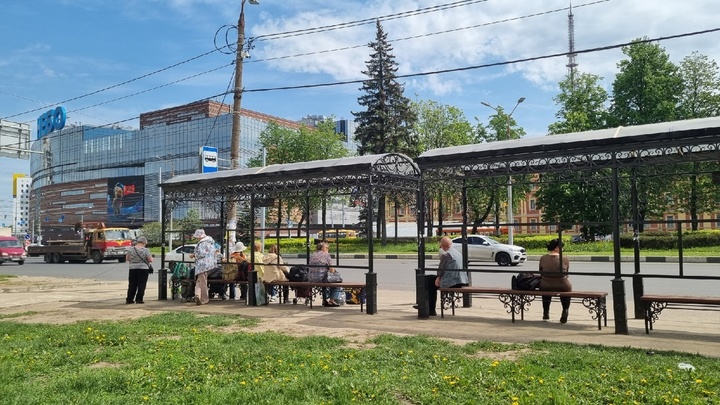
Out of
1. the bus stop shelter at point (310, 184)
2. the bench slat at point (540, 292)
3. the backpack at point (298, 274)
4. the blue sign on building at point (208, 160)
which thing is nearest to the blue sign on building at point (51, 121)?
the blue sign on building at point (208, 160)

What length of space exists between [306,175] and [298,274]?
7.92 feet

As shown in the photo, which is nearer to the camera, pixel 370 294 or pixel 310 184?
pixel 370 294

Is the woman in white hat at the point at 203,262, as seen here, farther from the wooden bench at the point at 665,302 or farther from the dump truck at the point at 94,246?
the dump truck at the point at 94,246

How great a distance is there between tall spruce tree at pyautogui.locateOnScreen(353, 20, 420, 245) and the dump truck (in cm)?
1853

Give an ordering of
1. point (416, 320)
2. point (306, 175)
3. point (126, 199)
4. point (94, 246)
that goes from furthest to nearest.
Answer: point (126, 199), point (94, 246), point (306, 175), point (416, 320)

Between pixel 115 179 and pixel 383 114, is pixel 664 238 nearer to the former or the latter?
pixel 383 114

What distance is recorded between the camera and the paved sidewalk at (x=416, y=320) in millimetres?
8414

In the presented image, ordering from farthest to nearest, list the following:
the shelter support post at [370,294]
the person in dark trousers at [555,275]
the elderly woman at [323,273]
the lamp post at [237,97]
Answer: the lamp post at [237,97] → the elderly woman at [323,273] → the shelter support post at [370,294] → the person in dark trousers at [555,275]

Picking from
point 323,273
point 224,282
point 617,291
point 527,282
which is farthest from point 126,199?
point 617,291

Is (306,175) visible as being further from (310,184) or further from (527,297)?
(527,297)

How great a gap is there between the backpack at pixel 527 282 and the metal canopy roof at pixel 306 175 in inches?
115

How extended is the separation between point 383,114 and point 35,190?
121888 millimetres

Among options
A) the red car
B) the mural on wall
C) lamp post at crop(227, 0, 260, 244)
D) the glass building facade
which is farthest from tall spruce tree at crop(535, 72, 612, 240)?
the mural on wall

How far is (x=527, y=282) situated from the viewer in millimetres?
10406
